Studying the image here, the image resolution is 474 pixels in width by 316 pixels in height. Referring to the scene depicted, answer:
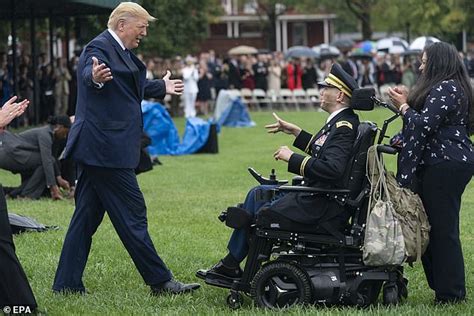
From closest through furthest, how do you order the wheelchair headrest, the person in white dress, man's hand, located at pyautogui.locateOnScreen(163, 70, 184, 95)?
the wheelchair headrest → man's hand, located at pyautogui.locateOnScreen(163, 70, 184, 95) → the person in white dress

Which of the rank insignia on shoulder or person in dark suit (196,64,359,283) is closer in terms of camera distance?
person in dark suit (196,64,359,283)

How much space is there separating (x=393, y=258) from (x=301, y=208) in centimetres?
71

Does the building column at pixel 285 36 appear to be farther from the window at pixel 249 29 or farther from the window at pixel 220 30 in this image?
the window at pixel 220 30

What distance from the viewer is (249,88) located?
42.1m

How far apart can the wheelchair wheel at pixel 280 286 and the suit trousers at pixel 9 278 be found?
1.53 m

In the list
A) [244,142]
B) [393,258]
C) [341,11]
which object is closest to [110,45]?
[393,258]

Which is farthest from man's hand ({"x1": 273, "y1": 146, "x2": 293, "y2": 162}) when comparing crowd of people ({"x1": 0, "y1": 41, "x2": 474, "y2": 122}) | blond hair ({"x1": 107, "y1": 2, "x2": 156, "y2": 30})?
crowd of people ({"x1": 0, "y1": 41, "x2": 474, "y2": 122})

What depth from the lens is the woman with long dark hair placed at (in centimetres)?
776

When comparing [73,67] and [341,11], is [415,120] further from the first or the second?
[341,11]

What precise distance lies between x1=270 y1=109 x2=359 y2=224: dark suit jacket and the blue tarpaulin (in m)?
14.7

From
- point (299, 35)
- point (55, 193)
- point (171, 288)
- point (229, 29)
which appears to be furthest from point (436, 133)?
point (299, 35)

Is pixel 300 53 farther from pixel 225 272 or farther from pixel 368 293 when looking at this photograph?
pixel 368 293

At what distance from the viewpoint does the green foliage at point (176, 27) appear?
4203 centimetres

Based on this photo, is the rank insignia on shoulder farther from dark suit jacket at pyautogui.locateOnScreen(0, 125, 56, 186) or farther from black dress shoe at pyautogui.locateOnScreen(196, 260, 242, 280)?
dark suit jacket at pyautogui.locateOnScreen(0, 125, 56, 186)
